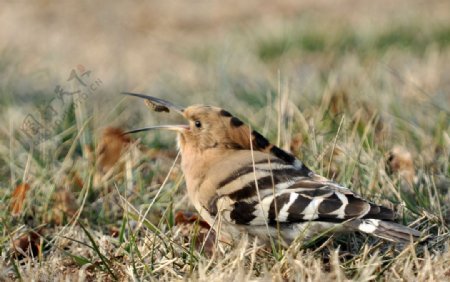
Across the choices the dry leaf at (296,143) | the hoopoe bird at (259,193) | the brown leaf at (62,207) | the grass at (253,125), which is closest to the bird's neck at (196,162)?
the hoopoe bird at (259,193)

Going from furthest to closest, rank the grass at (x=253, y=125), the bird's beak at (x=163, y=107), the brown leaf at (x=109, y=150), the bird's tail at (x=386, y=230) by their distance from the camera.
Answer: the brown leaf at (x=109, y=150) < the bird's beak at (x=163, y=107) < the grass at (x=253, y=125) < the bird's tail at (x=386, y=230)

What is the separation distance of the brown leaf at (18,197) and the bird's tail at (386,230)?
1.47 meters

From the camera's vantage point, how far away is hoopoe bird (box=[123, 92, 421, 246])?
3.03 metres

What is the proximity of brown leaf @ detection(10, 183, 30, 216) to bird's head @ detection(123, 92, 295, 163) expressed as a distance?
64 cm

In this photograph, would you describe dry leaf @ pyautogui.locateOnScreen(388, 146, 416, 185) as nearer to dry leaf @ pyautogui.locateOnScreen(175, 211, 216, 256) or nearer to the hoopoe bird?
the hoopoe bird

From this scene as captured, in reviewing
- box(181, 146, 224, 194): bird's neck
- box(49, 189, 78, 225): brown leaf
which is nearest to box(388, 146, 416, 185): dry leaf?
box(181, 146, 224, 194): bird's neck

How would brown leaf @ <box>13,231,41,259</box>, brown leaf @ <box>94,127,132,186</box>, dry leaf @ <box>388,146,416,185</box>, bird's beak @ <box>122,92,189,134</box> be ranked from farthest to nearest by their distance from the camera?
brown leaf @ <box>94,127,132,186</box>
dry leaf @ <box>388,146,416,185</box>
bird's beak @ <box>122,92,189,134</box>
brown leaf @ <box>13,231,41,259</box>

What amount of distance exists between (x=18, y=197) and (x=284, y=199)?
127 cm

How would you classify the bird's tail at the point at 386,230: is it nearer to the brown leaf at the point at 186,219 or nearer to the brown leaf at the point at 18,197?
the brown leaf at the point at 186,219

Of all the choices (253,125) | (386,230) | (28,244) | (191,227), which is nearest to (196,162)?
(191,227)

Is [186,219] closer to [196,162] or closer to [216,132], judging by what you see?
[196,162]

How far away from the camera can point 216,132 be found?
368 cm

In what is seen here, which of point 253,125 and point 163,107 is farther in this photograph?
point 253,125

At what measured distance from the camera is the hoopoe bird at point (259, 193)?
3.03 metres
